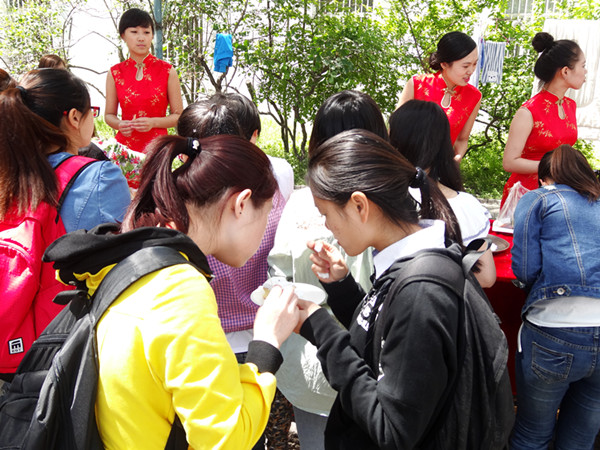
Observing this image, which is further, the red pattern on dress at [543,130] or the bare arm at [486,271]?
the red pattern on dress at [543,130]

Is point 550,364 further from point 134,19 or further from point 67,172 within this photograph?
point 134,19

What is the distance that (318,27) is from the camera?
7.10 m

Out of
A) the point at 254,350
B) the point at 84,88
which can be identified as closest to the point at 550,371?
the point at 254,350

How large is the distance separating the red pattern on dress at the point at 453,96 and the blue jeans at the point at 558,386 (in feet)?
6.79

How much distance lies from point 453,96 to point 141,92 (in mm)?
2192

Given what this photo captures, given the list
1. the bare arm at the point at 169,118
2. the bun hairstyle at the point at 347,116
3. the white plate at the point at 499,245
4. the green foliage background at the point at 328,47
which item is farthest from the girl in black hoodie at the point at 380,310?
the green foliage background at the point at 328,47

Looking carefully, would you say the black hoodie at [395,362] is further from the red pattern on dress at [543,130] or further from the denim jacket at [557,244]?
the red pattern on dress at [543,130]

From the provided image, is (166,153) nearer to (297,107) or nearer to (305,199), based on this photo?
(305,199)

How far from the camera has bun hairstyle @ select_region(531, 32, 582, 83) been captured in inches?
139

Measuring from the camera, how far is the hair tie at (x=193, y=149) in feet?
4.57

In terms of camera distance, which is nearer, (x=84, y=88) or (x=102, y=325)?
(x=102, y=325)

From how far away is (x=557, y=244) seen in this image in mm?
2209

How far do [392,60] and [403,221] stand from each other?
636 cm

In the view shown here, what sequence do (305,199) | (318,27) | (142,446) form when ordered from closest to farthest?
(142,446) → (305,199) → (318,27)
